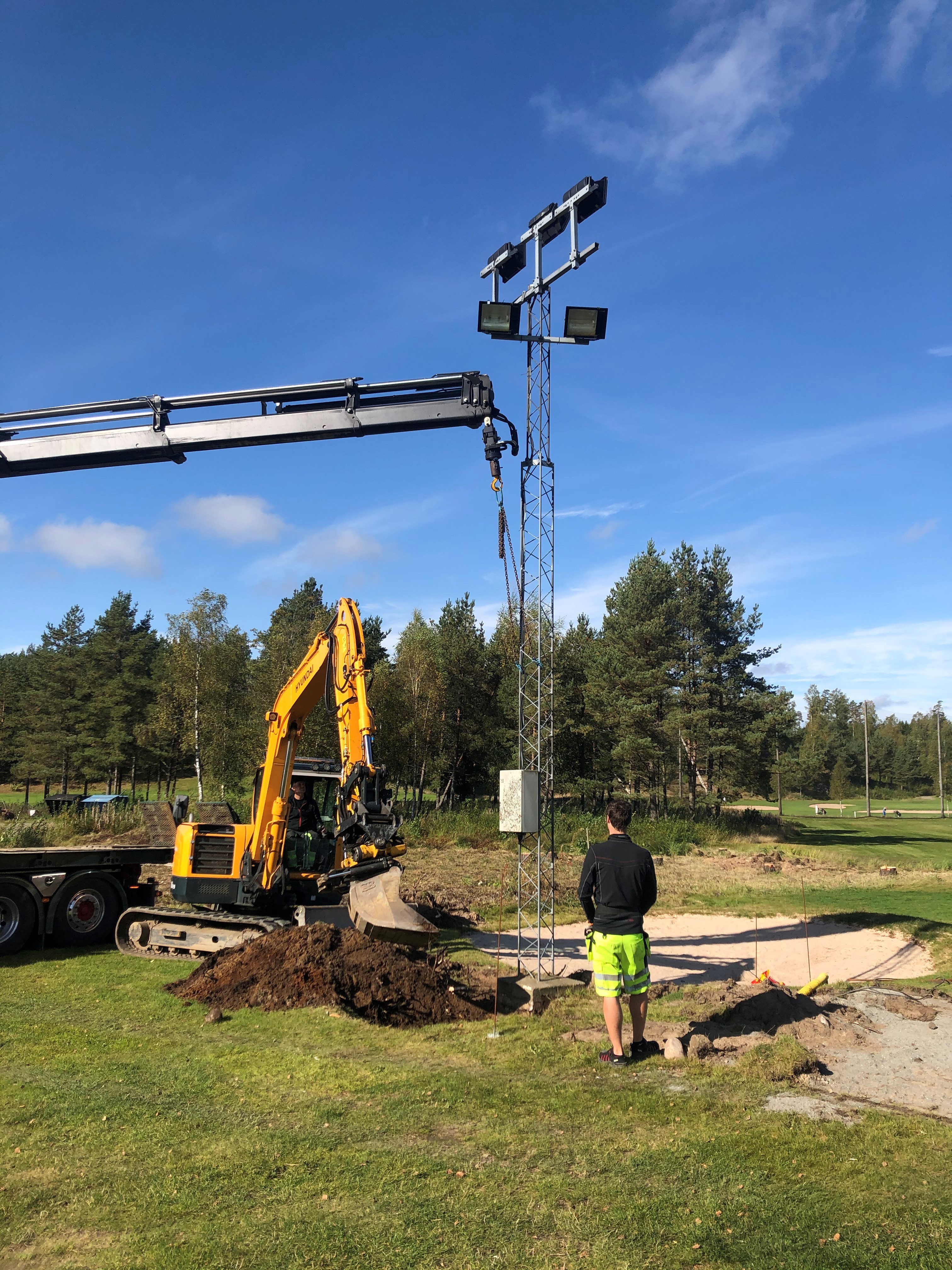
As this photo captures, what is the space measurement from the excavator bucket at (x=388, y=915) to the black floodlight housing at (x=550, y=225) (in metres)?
8.15

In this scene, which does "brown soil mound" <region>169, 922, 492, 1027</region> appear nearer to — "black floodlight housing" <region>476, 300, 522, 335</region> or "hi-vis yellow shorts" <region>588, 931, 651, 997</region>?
"hi-vis yellow shorts" <region>588, 931, 651, 997</region>

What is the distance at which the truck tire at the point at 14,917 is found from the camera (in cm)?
1231

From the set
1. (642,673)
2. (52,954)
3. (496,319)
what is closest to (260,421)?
(496,319)

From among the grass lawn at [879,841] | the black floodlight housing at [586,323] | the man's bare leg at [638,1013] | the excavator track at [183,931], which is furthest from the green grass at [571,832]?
the man's bare leg at [638,1013]

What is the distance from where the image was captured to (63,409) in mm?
12227

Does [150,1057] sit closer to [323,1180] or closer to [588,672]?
[323,1180]

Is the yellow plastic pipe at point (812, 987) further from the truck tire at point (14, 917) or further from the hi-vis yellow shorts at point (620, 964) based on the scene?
the truck tire at point (14, 917)

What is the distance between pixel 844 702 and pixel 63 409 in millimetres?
136486

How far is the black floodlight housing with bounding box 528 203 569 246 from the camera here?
10.9 meters

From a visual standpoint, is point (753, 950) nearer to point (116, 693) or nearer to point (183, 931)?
point (183, 931)

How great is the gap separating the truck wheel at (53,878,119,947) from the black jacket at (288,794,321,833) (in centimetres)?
299

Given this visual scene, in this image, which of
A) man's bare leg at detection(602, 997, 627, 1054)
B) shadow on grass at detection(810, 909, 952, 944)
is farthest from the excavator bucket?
shadow on grass at detection(810, 909, 952, 944)

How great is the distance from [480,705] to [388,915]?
39309 mm

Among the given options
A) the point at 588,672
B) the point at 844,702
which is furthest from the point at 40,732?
the point at 844,702
